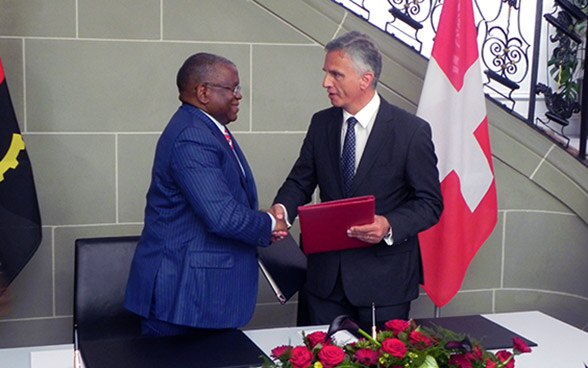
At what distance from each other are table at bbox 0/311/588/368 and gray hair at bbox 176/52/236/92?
86 centimetres

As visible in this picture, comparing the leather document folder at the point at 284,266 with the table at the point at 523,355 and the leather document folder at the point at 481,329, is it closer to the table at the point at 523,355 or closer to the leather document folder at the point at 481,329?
the table at the point at 523,355

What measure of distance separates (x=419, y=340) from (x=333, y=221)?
1.11 m

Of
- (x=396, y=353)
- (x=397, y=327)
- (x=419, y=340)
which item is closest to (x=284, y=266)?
(x=397, y=327)

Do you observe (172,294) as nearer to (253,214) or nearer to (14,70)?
(253,214)

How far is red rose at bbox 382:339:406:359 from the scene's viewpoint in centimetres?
192

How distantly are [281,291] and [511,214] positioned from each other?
1903 millimetres

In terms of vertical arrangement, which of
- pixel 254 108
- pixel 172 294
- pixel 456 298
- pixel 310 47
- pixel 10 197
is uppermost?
pixel 310 47

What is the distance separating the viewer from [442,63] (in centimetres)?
430

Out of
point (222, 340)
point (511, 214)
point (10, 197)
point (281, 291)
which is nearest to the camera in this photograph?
point (222, 340)

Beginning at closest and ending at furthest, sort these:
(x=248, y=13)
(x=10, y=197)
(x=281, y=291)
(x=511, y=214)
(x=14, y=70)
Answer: (x=281, y=291) < (x=10, y=197) < (x=14, y=70) < (x=248, y=13) < (x=511, y=214)

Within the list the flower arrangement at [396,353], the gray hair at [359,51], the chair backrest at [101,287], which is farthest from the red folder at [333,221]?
the flower arrangement at [396,353]

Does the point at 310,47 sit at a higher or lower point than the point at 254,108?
higher

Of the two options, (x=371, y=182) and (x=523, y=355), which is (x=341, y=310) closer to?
(x=371, y=182)

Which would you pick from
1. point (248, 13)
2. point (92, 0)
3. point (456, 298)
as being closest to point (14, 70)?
point (92, 0)
